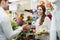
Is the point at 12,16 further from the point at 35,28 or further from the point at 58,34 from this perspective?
the point at 58,34

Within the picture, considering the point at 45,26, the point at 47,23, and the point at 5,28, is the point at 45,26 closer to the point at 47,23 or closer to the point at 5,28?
the point at 47,23

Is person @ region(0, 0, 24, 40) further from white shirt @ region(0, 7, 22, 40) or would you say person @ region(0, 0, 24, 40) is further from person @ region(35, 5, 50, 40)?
person @ region(35, 5, 50, 40)

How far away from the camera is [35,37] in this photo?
2.31m

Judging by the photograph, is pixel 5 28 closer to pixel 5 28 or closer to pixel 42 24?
pixel 5 28

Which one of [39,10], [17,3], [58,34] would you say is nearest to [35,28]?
[39,10]

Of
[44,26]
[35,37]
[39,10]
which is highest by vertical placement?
[39,10]

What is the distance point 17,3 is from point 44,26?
0.76 meters

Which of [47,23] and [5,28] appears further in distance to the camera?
[47,23]

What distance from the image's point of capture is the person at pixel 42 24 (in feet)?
7.13

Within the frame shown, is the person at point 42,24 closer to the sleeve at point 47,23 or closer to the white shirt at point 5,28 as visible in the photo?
the sleeve at point 47,23

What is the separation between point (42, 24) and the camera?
87.7 inches

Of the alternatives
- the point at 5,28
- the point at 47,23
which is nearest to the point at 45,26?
the point at 47,23

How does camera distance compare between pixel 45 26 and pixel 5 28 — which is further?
pixel 45 26

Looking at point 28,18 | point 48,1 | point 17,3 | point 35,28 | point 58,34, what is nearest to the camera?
point 58,34
